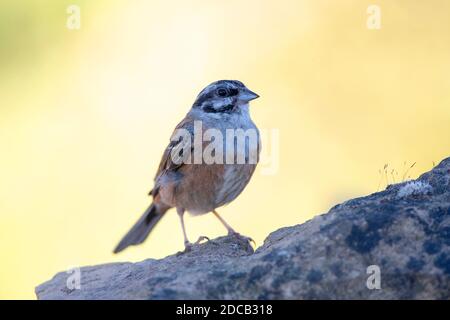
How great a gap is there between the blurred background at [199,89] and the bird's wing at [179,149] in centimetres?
265

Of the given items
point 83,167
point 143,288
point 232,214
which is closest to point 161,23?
point 83,167

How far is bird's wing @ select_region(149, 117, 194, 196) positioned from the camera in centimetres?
661

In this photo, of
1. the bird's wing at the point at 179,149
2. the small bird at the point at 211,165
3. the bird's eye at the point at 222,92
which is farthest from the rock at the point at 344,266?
the bird's eye at the point at 222,92

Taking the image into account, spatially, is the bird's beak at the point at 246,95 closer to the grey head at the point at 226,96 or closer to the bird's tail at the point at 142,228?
the grey head at the point at 226,96

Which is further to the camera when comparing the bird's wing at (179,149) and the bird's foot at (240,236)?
the bird's wing at (179,149)

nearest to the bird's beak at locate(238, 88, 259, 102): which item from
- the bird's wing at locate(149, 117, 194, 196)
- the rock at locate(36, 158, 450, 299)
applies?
the bird's wing at locate(149, 117, 194, 196)

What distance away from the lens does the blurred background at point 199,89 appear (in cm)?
986

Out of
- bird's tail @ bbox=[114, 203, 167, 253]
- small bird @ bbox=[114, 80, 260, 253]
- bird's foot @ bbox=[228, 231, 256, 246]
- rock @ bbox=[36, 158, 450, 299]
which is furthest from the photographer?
bird's tail @ bbox=[114, 203, 167, 253]

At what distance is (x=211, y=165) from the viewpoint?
6414 mm

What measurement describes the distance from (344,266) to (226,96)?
2.78 m

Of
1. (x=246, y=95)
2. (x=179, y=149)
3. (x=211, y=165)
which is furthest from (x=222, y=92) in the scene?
(x=211, y=165)

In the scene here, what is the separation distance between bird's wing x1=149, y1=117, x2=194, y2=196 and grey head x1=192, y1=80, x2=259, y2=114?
228 mm

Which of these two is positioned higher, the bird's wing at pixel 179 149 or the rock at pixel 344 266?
the bird's wing at pixel 179 149

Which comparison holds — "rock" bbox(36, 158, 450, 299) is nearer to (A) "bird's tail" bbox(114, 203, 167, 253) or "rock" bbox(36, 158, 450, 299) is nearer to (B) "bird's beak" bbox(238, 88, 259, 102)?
(B) "bird's beak" bbox(238, 88, 259, 102)
